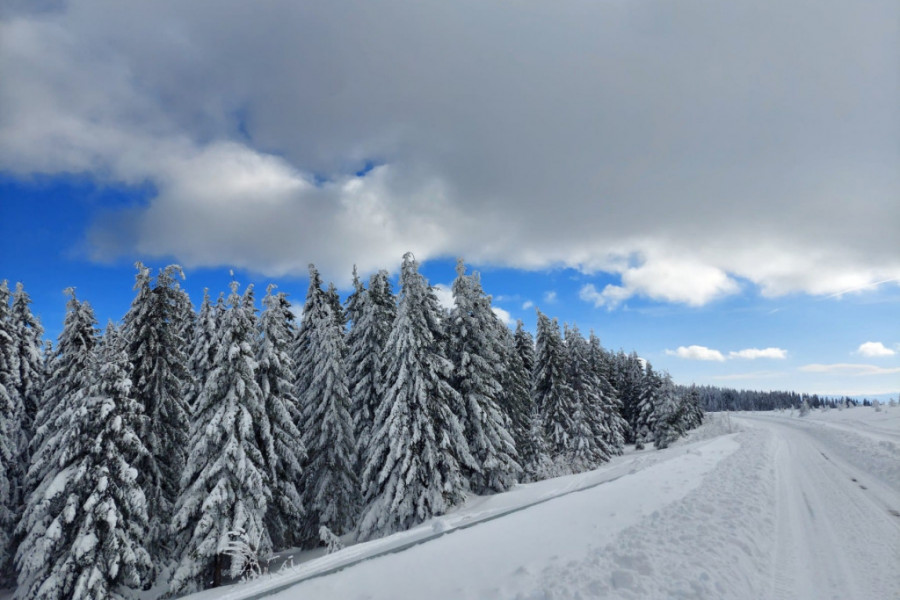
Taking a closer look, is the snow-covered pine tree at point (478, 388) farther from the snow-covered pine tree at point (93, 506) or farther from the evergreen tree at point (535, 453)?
the snow-covered pine tree at point (93, 506)

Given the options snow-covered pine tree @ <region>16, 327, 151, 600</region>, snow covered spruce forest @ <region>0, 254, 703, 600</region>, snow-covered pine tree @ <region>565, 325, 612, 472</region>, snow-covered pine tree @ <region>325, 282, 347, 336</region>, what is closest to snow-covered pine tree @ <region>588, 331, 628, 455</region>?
snow-covered pine tree @ <region>565, 325, 612, 472</region>

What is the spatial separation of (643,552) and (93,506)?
18.8 meters

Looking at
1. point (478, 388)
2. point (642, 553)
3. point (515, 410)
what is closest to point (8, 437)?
point (478, 388)

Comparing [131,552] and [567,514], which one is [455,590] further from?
[131,552]

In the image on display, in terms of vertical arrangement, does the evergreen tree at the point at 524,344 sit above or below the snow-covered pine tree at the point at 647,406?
above

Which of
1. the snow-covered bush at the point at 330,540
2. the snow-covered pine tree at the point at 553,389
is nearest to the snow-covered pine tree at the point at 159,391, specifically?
the snow-covered bush at the point at 330,540

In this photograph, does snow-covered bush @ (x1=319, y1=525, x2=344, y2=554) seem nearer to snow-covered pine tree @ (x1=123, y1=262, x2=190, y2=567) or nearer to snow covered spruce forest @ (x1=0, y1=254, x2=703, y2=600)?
snow covered spruce forest @ (x1=0, y1=254, x2=703, y2=600)

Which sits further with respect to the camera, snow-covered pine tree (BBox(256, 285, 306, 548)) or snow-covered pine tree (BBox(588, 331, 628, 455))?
snow-covered pine tree (BBox(588, 331, 628, 455))

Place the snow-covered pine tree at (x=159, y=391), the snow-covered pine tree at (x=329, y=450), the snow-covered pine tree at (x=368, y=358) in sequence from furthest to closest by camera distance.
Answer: the snow-covered pine tree at (x=368, y=358) → the snow-covered pine tree at (x=329, y=450) → the snow-covered pine tree at (x=159, y=391)

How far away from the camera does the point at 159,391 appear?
19.4 m

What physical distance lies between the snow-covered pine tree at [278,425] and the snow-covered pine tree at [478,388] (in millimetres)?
8954

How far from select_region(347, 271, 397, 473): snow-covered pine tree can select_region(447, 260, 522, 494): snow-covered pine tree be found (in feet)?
14.4

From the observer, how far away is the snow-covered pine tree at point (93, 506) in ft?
47.6

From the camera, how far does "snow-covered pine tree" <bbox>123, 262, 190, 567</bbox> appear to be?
61.4 feet
